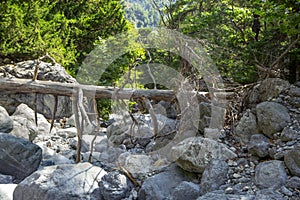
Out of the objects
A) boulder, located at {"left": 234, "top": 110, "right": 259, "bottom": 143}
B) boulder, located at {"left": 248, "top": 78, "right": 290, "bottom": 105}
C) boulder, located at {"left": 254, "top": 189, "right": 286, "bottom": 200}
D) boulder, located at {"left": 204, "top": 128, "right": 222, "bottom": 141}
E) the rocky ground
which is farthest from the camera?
boulder, located at {"left": 204, "top": 128, "right": 222, "bottom": 141}

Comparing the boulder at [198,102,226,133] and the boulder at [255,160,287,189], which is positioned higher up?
the boulder at [198,102,226,133]

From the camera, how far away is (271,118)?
449cm

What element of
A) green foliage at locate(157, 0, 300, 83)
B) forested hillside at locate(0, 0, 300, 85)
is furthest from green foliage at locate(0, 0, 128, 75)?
green foliage at locate(157, 0, 300, 83)

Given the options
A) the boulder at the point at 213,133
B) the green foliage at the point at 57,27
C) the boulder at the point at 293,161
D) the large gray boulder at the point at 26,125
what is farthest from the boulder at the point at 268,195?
the green foliage at the point at 57,27

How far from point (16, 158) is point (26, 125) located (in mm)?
1936

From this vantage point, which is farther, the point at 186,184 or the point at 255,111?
the point at 255,111

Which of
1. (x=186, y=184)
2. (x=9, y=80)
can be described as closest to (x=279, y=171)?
(x=186, y=184)

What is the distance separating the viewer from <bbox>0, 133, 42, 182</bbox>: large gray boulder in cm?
484

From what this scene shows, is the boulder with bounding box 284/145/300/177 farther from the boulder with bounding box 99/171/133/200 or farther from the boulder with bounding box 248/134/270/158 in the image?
the boulder with bounding box 99/171/133/200

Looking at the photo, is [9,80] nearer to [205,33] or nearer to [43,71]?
[43,71]

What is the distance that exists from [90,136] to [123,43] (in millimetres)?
3623

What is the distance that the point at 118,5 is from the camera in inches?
478

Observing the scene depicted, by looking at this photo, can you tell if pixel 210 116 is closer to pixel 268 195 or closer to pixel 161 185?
pixel 161 185

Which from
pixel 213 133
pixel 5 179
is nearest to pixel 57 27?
pixel 5 179
